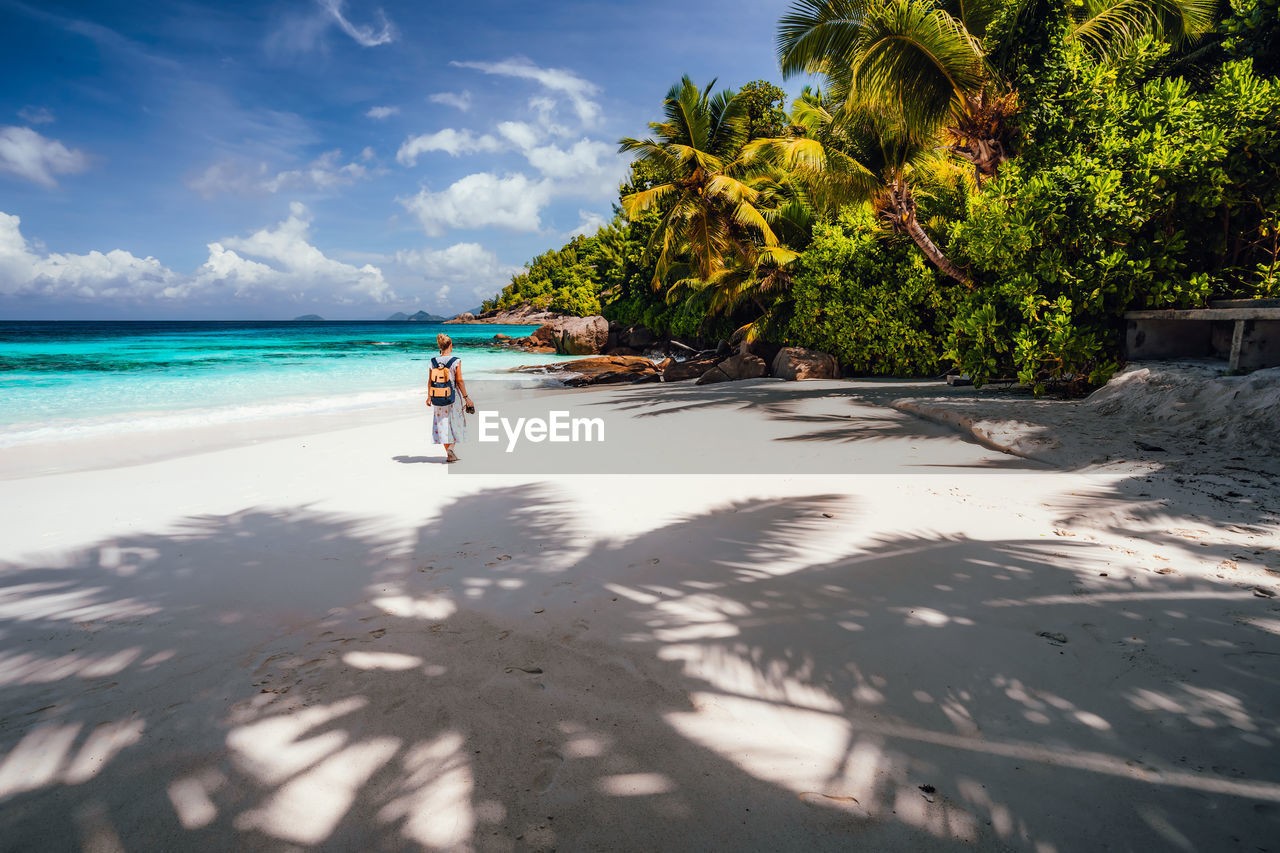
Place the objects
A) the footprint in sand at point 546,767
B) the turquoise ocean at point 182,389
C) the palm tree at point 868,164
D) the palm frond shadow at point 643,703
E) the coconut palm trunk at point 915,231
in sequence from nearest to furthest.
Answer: the palm frond shadow at point 643,703, the footprint in sand at point 546,767, the coconut palm trunk at point 915,231, the palm tree at point 868,164, the turquoise ocean at point 182,389

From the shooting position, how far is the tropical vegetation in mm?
7359

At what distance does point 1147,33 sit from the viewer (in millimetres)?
11320

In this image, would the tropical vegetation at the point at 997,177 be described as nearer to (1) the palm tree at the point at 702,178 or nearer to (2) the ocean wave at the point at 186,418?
(1) the palm tree at the point at 702,178

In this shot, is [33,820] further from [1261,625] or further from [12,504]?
[12,504]

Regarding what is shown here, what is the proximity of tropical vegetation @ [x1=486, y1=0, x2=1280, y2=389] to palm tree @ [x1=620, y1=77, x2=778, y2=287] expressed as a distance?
70mm

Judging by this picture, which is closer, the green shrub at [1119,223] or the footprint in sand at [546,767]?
the footprint in sand at [546,767]

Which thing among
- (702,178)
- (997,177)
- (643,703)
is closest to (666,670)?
(643,703)

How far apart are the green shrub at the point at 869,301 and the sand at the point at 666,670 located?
949 centimetres

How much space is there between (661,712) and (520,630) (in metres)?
0.96

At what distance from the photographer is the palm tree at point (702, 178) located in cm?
1770

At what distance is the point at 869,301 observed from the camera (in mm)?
14586

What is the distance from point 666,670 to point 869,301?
13.9 metres

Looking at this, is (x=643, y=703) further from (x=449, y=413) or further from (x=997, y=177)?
(x=997, y=177)

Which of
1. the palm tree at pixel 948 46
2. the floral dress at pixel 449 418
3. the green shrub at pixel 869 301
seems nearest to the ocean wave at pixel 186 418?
the floral dress at pixel 449 418
